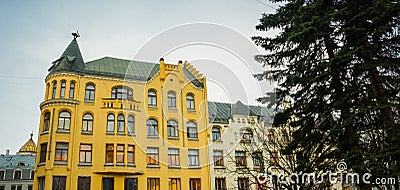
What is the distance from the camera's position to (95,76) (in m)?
30.7

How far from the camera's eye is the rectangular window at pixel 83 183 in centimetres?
2734

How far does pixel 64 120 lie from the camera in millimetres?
28672

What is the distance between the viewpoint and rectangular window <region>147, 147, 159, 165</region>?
30188 millimetres

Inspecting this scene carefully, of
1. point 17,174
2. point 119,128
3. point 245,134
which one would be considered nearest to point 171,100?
point 119,128

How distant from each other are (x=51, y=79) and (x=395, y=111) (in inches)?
1049

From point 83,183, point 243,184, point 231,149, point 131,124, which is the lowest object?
point 243,184

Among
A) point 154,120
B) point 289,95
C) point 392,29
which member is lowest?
point 289,95

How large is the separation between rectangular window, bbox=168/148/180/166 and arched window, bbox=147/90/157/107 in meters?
4.38

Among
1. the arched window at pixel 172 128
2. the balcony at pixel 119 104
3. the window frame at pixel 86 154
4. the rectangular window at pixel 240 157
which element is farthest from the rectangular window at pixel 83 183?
the rectangular window at pixel 240 157

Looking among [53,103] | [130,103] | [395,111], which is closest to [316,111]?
[395,111]

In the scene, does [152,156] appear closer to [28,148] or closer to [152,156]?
Result: [152,156]

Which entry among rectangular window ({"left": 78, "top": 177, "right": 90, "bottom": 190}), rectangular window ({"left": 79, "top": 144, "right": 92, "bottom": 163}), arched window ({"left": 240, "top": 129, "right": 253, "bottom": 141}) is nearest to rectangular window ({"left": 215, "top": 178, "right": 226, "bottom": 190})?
arched window ({"left": 240, "top": 129, "right": 253, "bottom": 141})

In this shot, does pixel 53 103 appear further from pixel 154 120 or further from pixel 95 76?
pixel 154 120

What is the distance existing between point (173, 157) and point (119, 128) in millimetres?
5357
